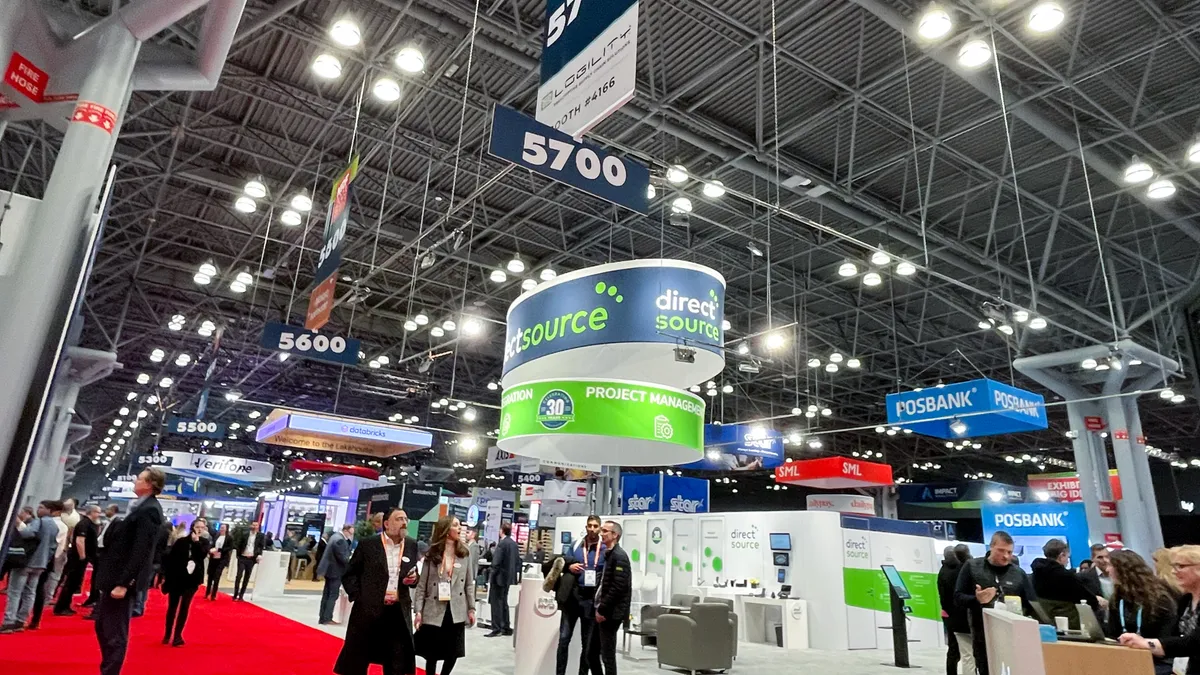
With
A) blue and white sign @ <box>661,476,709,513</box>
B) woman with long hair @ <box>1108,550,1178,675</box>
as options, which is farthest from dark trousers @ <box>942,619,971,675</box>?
blue and white sign @ <box>661,476,709,513</box>

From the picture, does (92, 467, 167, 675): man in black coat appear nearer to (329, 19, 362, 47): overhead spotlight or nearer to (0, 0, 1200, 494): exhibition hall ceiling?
(0, 0, 1200, 494): exhibition hall ceiling

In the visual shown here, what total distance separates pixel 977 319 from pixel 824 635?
7233 mm

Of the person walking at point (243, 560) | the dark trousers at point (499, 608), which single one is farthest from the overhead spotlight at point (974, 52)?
the person walking at point (243, 560)

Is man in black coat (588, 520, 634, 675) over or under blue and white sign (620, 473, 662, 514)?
under

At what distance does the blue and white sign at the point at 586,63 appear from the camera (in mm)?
3566

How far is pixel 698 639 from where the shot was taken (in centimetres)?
720

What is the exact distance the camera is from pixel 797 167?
10008 mm

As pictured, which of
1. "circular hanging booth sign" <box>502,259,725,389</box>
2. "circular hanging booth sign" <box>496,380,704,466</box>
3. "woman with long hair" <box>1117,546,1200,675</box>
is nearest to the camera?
"woman with long hair" <box>1117,546,1200,675</box>

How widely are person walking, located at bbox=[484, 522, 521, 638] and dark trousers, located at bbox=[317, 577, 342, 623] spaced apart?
204 cm

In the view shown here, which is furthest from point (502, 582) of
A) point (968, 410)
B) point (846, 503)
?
point (846, 503)

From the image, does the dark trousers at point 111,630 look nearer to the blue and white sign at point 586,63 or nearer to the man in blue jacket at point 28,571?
the man in blue jacket at point 28,571

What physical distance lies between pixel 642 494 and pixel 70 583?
11.3 m

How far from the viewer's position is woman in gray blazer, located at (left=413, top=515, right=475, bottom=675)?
466 cm

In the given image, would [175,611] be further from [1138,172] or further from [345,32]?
[1138,172]
